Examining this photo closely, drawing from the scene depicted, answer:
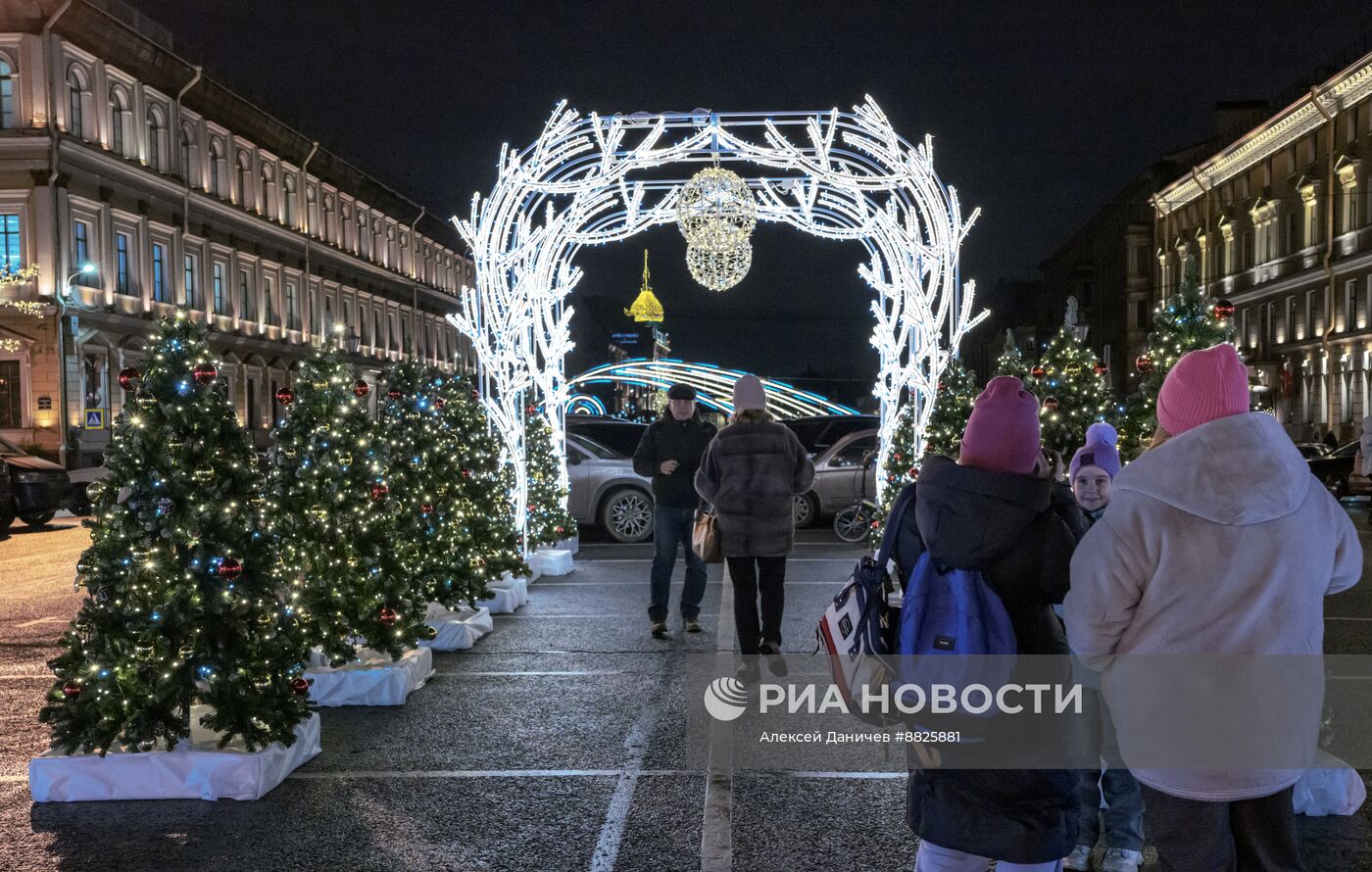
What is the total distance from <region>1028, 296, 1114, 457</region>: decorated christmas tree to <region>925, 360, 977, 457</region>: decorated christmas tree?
0.72 metres

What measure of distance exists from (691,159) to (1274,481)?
9.88 m

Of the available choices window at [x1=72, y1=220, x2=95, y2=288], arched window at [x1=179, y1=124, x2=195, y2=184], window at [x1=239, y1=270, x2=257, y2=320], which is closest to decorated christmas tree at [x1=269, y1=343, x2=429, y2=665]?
window at [x1=72, y1=220, x2=95, y2=288]

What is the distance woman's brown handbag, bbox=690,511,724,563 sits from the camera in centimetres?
709

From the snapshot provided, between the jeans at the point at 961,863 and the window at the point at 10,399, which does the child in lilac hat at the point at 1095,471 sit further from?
the window at the point at 10,399

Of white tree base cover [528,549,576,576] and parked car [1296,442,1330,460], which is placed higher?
parked car [1296,442,1330,460]

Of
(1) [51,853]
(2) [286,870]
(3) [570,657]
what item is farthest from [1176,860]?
(3) [570,657]

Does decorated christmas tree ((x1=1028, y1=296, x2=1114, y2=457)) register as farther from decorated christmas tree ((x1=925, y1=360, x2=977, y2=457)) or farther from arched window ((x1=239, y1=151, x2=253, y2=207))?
arched window ((x1=239, y1=151, x2=253, y2=207))

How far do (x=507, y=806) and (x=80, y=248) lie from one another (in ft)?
119

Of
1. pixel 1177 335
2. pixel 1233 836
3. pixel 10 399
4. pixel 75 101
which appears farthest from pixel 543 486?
pixel 75 101

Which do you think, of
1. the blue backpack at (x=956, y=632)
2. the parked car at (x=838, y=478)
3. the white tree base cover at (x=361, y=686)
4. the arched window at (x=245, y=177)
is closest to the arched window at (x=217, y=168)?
the arched window at (x=245, y=177)

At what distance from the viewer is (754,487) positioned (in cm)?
698

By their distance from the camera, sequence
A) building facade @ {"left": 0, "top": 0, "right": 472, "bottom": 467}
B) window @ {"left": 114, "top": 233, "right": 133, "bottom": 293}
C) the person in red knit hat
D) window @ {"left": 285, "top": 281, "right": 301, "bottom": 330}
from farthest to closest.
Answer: window @ {"left": 285, "top": 281, "right": 301, "bottom": 330}
window @ {"left": 114, "top": 233, "right": 133, "bottom": 293}
building facade @ {"left": 0, "top": 0, "right": 472, "bottom": 467}
the person in red knit hat

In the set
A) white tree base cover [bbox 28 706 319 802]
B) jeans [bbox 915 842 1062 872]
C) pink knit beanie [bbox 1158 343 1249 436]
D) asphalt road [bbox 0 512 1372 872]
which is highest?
pink knit beanie [bbox 1158 343 1249 436]

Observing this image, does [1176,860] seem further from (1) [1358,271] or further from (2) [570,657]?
(1) [1358,271]
